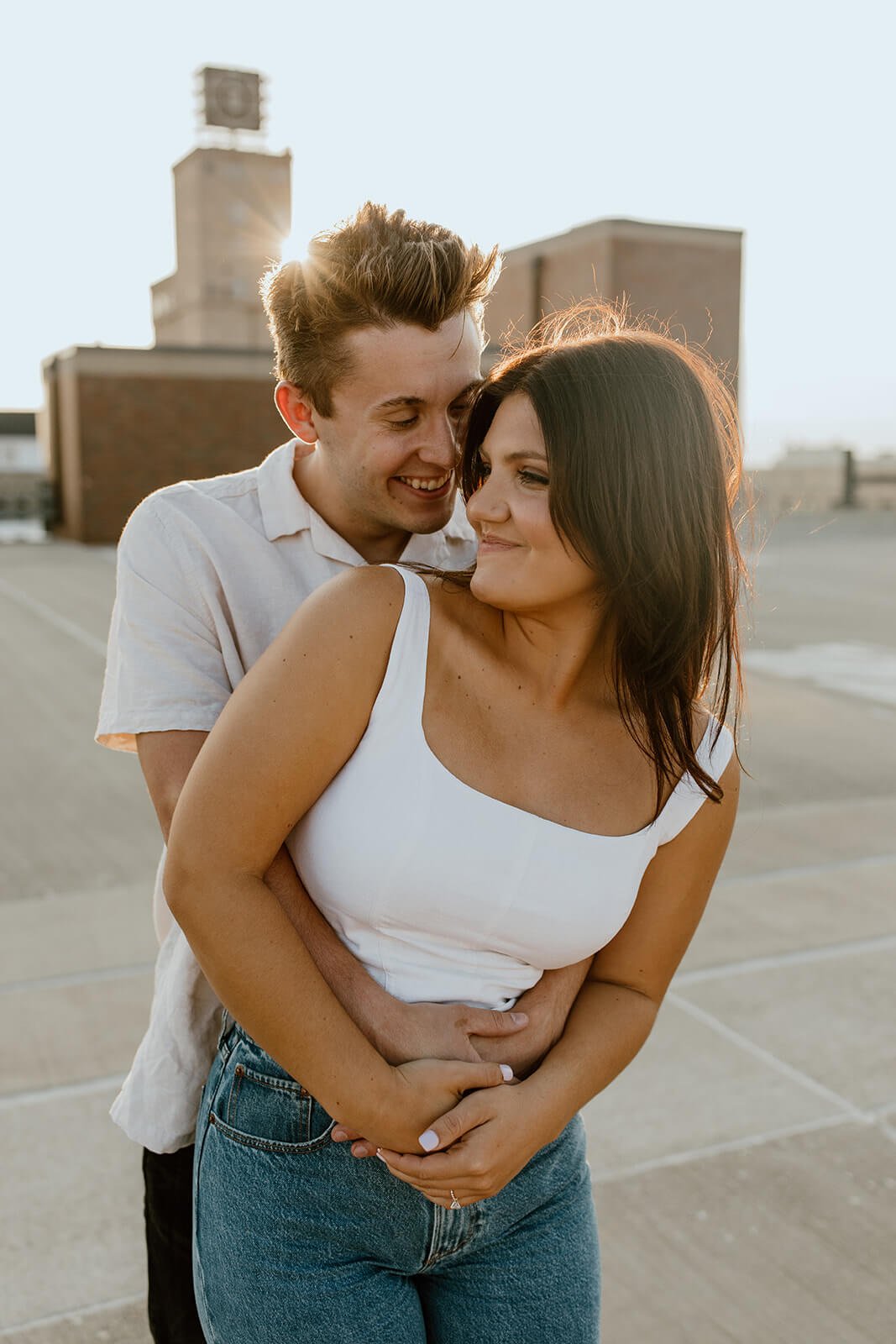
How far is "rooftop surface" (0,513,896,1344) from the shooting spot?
8.30 feet

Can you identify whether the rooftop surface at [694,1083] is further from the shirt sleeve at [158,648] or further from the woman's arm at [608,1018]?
the shirt sleeve at [158,648]

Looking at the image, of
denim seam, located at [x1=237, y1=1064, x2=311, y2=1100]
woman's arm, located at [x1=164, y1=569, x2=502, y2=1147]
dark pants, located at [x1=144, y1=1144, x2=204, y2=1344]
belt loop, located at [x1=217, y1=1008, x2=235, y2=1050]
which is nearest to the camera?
woman's arm, located at [x1=164, y1=569, x2=502, y2=1147]

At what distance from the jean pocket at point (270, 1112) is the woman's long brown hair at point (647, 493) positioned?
0.60 m

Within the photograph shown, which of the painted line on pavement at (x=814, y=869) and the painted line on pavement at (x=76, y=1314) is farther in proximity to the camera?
the painted line on pavement at (x=814, y=869)

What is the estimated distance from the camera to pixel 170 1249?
2.05 meters

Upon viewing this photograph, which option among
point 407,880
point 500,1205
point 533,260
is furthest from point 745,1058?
point 533,260

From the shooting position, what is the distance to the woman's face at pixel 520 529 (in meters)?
1.52

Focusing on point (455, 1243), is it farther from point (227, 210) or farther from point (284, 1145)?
point (227, 210)

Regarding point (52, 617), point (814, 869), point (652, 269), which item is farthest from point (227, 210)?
point (814, 869)

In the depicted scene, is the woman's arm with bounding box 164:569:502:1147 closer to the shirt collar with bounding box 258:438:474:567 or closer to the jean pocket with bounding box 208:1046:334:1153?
the jean pocket with bounding box 208:1046:334:1153

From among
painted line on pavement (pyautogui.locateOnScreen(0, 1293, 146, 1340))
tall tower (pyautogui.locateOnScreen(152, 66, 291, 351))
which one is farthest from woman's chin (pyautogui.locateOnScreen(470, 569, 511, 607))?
tall tower (pyautogui.locateOnScreen(152, 66, 291, 351))

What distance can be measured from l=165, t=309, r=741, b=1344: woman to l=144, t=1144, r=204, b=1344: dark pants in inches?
15.7

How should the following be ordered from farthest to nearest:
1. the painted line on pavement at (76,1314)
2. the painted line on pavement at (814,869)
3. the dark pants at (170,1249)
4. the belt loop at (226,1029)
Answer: the painted line on pavement at (814,869)
the painted line on pavement at (76,1314)
the dark pants at (170,1249)
the belt loop at (226,1029)

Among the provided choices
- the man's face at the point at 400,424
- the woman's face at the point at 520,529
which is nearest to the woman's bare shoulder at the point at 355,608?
the woman's face at the point at 520,529
